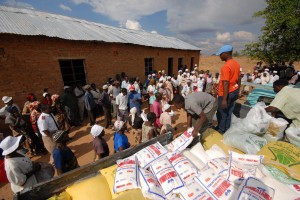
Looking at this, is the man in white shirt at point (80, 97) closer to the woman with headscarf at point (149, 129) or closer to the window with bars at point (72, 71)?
the window with bars at point (72, 71)

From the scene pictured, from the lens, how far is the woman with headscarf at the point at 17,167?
2.10 meters

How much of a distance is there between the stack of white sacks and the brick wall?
563cm

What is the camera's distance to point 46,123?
11.4 feet

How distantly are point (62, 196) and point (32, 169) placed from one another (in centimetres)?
96

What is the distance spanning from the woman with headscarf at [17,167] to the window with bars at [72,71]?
16.6 feet

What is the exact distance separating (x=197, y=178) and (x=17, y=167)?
2.33 m

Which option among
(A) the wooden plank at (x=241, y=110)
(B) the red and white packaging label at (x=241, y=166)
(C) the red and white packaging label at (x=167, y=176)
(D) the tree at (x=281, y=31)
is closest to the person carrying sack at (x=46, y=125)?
(C) the red and white packaging label at (x=167, y=176)

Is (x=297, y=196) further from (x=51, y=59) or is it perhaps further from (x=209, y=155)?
(x=51, y=59)

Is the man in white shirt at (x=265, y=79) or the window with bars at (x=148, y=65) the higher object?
the window with bars at (x=148, y=65)

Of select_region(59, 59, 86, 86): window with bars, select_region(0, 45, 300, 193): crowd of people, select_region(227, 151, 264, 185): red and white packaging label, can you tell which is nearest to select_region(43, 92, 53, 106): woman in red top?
select_region(0, 45, 300, 193): crowd of people

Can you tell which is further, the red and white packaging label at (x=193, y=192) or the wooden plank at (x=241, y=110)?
the wooden plank at (x=241, y=110)

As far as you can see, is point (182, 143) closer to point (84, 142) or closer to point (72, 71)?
point (84, 142)

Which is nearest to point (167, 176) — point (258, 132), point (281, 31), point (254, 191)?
point (254, 191)

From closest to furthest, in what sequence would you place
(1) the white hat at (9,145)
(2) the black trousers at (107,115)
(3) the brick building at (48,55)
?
1. (1) the white hat at (9,145)
2. (3) the brick building at (48,55)
3. (2) the black trousers at (107,115)
